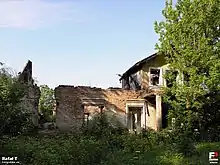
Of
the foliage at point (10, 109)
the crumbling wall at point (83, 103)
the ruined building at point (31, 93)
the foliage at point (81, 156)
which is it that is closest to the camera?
the foliage at point (81, 156)

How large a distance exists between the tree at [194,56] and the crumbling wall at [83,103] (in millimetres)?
5855

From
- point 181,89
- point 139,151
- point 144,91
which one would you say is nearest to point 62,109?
point 144,91

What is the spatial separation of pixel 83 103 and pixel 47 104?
10.7 m

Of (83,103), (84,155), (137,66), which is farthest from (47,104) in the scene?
(84,155)

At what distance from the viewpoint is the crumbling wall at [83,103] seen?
95.8 feet

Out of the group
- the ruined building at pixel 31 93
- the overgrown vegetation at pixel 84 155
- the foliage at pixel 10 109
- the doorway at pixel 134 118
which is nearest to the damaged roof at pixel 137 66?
the doorway at pixel 134 118

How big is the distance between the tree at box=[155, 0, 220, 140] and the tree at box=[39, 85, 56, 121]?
12.4 m

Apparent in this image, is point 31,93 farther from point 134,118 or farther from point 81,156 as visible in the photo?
point 81,156

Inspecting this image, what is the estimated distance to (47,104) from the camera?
39469 mm

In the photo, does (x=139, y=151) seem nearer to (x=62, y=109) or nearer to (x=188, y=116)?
(x=188, y=116)

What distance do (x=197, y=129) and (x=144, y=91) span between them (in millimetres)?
7564

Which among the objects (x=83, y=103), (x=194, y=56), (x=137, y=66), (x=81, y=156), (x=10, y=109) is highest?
(x=137, y=66)

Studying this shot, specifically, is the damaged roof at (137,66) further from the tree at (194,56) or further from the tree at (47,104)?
the tree at (47,104)

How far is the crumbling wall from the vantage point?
29.2m
